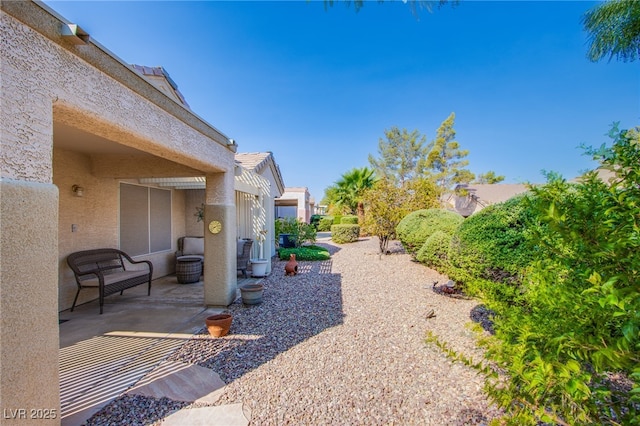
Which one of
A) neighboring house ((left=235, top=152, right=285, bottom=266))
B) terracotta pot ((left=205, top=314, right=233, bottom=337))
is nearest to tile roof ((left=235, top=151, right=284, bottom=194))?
neighboring house ((left=235, top=152, right=285, bottom=266))

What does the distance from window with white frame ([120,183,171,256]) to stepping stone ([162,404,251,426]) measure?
6.56m

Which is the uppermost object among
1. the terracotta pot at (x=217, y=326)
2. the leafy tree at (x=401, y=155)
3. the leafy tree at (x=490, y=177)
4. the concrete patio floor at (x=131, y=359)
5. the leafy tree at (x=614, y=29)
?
the leafy tree at (x=401, y=155)

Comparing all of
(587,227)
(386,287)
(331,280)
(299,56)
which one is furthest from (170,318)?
(299,56)

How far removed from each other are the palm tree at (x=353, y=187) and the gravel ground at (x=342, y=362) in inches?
611

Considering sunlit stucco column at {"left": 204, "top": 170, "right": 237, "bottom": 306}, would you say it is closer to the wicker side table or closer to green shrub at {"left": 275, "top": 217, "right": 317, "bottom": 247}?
the wicker side table

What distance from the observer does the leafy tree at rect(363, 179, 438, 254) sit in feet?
43.8

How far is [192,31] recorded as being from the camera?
6.71 metres

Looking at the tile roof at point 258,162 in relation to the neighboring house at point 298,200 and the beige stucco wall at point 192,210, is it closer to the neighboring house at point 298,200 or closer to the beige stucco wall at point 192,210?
the beige stucco wall at point 192,210

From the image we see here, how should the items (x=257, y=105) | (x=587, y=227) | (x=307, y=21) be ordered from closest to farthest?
(x=587, y=227), (x=307, y=21), (x=257, y=105)

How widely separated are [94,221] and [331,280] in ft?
22.4

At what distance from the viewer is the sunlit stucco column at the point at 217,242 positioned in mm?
6301

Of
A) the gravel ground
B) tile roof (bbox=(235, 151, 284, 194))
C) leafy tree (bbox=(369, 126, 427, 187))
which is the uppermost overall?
leafy tree (bbox=(369, 126, 427, 187))

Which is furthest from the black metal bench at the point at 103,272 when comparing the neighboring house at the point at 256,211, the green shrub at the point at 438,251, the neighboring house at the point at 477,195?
the neighboring house at the point at 477,195

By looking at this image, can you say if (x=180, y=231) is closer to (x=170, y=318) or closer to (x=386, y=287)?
(x=170, y=318)
